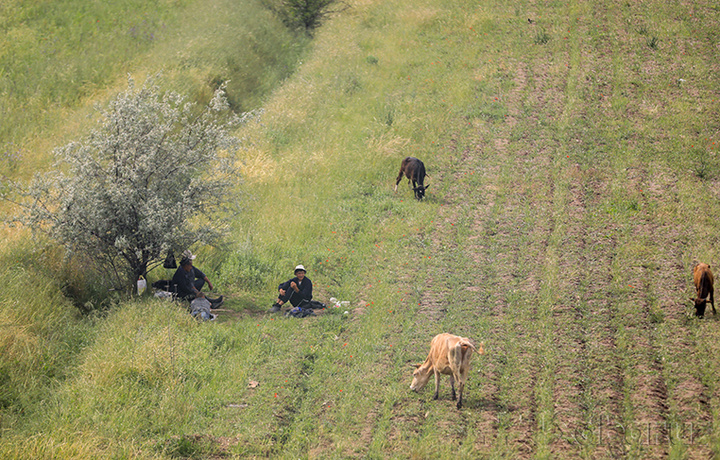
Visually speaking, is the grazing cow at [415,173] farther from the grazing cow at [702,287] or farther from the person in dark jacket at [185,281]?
the grazing cow at [702,287]

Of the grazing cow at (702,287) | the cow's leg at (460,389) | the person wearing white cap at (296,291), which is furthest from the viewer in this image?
the person wearing white cap at (296,291)

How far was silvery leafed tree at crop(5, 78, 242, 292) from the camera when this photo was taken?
10.8 meters

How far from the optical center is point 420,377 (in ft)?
29.0

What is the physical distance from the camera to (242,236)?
1449cm

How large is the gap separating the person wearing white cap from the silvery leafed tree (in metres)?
1.83

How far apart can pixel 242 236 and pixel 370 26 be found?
16719 mm

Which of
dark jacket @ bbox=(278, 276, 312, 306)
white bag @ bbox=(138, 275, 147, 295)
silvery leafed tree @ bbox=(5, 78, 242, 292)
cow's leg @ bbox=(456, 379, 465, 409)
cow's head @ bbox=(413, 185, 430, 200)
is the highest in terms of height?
silvery leafed tree @ bbox=(5, 78, 242, 292)

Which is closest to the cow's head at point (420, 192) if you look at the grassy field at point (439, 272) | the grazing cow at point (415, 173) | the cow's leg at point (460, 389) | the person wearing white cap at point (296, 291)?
the grazing cow at point (415, 173)

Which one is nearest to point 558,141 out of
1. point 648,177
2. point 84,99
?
point 648,177

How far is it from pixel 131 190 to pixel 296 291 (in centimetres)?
382

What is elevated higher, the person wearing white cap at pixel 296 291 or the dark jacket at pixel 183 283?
the dark jacket at pixel 183 283

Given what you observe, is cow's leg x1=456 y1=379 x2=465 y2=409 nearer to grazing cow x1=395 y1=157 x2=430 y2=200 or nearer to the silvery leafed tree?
the silvery leafed tree

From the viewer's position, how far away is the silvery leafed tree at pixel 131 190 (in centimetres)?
1084

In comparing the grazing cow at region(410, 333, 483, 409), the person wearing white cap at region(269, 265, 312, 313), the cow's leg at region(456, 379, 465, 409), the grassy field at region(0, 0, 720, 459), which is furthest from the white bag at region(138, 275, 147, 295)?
the cow's leg at region(456, 379, 465, 409)
